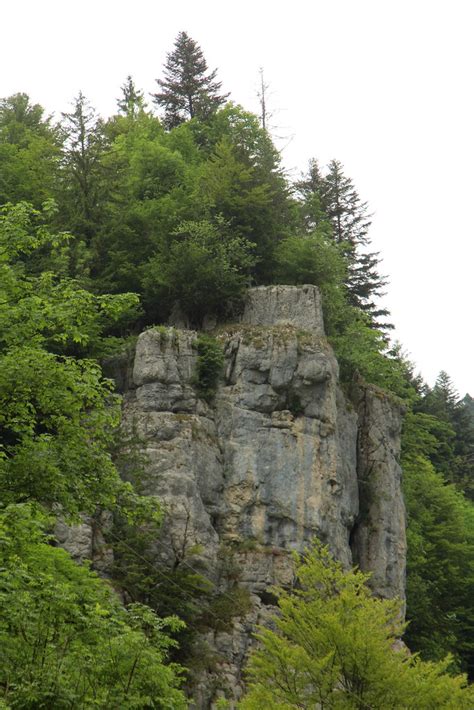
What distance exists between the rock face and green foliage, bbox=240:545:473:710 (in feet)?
14.6

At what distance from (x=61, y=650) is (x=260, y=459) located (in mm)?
14974

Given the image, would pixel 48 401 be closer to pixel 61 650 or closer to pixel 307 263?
pixel 61 650

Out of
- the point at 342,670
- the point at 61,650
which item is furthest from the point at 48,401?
the point at 342,670

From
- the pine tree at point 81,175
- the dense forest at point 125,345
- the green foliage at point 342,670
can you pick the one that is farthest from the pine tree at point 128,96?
the green foliage at point 342,670

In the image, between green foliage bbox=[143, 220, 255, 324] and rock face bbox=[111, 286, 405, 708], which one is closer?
rock face bbox=[111, 286, 405, 708]

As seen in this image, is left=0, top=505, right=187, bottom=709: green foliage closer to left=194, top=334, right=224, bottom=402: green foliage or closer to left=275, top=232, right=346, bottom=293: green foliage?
left=194, top=334, right=224, bottom=402: green foliage

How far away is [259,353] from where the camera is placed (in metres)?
26.1

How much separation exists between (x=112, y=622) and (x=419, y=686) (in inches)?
294

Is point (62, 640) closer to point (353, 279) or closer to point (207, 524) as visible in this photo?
point (207, 524)

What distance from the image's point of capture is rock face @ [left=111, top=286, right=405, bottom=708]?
2277cm

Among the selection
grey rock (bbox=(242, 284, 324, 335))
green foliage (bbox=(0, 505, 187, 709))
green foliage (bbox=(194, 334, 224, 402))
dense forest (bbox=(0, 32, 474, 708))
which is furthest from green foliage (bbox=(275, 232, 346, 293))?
green foliage (bbox=(0, 505, 187, 709))

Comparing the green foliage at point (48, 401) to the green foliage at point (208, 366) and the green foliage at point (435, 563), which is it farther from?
the green foliage at point (435, 563)

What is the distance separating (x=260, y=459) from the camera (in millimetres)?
24594

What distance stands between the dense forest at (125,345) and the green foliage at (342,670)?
63 millimetres
